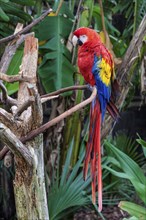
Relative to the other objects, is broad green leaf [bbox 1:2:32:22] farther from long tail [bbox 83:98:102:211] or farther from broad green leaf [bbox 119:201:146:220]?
broad green leaf [bbox 119:201:146:220]

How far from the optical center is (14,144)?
0.90m

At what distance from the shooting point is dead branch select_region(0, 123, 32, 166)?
893 millimetres

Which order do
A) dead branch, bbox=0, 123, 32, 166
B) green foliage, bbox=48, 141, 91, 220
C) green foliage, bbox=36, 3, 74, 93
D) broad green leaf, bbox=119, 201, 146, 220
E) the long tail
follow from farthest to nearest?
green foliage, bbox=36, 3, 74, 93 → green foliage, bbox=48, 141, 91, 220 → broad green leaf, bbox=119, 201, 146, 220 → the long tail → dead branch, bbox=0, 123, 32, 166

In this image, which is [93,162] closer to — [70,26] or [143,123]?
[70,26]

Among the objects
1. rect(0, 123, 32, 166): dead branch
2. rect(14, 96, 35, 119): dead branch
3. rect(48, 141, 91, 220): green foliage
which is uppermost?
rect(14, 96, 35, 119): dead branch

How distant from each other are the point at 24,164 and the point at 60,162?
1.42m

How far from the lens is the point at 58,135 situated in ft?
7.60

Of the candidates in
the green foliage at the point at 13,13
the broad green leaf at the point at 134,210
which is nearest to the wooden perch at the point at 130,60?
the green foliage at the point at 13,13

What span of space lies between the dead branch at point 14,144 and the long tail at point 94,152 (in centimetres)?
28

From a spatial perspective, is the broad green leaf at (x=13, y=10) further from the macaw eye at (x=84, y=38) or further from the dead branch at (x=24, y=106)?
the dead branch at (x=24, y=106)

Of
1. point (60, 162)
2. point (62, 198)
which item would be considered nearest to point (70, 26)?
point (60, 162)

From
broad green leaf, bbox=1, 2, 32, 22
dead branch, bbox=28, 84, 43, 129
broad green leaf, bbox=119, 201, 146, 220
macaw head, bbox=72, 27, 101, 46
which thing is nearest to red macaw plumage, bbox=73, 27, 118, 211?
macaw head, bbox=72, 27, 101, 46

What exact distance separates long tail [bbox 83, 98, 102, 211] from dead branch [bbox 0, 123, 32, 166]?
0.92 feet

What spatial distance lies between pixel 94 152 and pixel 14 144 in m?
0.38
